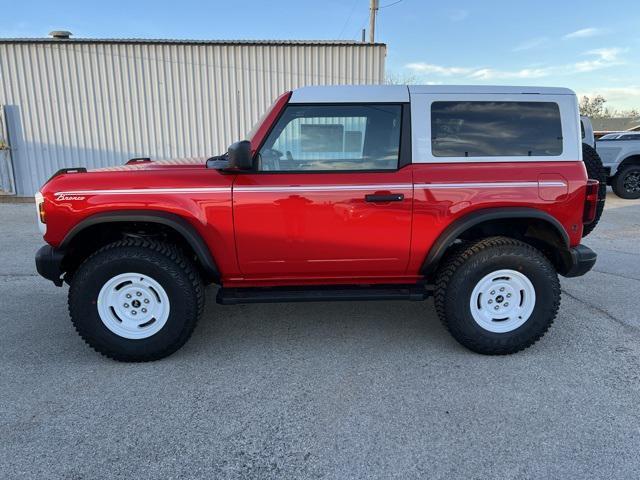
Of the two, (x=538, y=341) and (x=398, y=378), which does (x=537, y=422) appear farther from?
(x=538, y=341)

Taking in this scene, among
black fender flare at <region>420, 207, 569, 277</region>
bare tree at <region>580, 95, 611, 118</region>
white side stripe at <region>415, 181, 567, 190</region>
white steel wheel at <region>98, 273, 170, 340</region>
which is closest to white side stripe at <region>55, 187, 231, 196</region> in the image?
white steel wheel at <region>98, 273, 170, 340</region>

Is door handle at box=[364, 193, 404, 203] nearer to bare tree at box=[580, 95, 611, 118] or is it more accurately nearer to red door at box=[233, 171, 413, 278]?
red door at box=[233, 171, 413, 278]

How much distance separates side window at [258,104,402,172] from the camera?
3.16 m

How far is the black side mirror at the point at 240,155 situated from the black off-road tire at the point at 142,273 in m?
0.84

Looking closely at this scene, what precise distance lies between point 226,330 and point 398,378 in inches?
61.0

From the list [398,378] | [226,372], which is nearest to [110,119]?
[226,372]

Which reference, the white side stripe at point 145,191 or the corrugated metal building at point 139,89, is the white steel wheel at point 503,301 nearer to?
the white side stripe at point 145,191

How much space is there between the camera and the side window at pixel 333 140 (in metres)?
3.16

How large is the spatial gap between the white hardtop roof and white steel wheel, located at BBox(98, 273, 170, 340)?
1.72 m

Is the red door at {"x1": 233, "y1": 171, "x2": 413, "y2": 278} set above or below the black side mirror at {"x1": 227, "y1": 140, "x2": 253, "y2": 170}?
below

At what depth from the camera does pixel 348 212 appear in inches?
123

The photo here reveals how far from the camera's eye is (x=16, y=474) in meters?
2.10

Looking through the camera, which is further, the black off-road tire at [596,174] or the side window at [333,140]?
the black off-road tire at [596,174]

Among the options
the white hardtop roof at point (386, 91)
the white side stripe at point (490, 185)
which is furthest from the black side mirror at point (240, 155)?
the white side stripe at point (490, 185)
